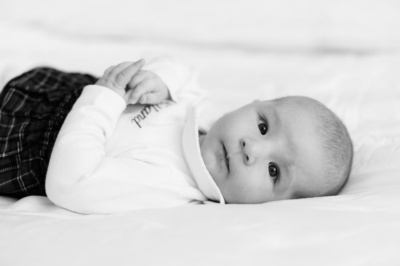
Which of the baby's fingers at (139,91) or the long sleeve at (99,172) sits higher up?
the baby's fingers at (139,91)

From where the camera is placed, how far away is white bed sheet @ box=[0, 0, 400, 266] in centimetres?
87

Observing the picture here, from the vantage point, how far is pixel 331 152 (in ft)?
3.80

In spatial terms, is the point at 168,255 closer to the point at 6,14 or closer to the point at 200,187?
the point at 200,187

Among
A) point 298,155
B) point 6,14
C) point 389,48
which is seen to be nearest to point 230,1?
point 389,48

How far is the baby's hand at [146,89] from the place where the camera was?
124 cm

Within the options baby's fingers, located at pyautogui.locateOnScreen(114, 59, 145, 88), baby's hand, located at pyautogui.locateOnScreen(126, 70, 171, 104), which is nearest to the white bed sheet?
baby's hand, located at pyautogui.locateOnScreen(126, 70, 171, 104)

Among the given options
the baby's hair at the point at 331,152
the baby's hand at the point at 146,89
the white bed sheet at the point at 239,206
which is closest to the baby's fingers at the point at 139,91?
the baby's hand at the point at 146,89

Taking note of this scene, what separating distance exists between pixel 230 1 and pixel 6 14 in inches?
28.8

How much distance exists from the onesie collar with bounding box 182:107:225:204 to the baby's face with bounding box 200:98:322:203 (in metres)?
0.03

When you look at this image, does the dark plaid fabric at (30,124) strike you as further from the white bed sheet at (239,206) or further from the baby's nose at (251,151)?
the baby's nose at (251,151)

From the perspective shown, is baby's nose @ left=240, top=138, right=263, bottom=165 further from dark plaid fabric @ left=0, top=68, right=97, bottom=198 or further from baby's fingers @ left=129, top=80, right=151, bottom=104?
dark plaid fabric @ left=0, top=68, right=97, bottom=198

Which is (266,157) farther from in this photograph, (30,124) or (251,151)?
(30,124)

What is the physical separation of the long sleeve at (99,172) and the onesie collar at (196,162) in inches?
1.1

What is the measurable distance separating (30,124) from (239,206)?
54cm
